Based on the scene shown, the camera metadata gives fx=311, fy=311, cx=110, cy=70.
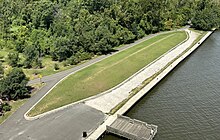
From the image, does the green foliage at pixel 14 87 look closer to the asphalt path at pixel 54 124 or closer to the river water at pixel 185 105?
the asphalt path at pixel 54 124

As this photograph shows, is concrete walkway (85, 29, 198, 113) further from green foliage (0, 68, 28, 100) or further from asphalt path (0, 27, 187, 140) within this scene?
green foliage (0, 68, 28, 100)

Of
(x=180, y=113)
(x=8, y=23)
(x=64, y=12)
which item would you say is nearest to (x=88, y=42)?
(x=64, y=12)

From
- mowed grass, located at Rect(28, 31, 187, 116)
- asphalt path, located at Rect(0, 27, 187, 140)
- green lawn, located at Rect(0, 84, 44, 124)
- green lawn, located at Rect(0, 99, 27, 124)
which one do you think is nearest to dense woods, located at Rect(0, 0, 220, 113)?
mowed grass, located at Rect(28, 31, 187, 116)

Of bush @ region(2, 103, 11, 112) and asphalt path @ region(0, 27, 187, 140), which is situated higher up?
bush @ region(2, 103, 11, 112)

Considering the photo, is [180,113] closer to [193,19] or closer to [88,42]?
[88,42]

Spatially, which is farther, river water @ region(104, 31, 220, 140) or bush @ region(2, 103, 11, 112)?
bush @ region(2, 103, 11, 112)

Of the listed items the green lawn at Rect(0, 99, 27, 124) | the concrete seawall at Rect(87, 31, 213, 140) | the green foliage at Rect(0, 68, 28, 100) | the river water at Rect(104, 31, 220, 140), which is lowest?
the river water at Rect(104, 31, 220, 140)

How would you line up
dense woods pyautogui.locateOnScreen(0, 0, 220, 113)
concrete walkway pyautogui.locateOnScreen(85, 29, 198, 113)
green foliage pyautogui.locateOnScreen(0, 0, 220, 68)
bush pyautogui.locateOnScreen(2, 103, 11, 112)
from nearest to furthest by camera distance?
bush pyautogui.locateOnScreen(2, 103, 11, 112), concrete walkway pyautogui.locateOnScreen(85, 29, 198, 113), dense woods pyautogui.locateOnScreen(0, 0, 220, 113), green foliage pyautogui.locateOnScreen(0, 0, 220, 68)
